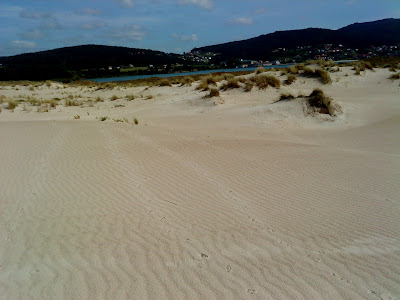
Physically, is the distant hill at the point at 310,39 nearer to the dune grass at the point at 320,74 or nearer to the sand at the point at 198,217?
the dune grass at the point at 320,74

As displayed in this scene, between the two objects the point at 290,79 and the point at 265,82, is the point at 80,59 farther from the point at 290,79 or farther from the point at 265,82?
the point at 265,82

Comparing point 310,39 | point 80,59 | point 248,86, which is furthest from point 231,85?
point 310,39

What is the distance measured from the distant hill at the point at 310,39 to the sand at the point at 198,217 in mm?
84249

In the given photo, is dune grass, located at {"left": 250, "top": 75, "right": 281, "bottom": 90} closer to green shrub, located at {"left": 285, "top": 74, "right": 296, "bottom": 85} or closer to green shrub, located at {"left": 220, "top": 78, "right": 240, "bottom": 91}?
green shrub, located at {"left": 220, "top": 78, "right": 240, "bottom": 91}

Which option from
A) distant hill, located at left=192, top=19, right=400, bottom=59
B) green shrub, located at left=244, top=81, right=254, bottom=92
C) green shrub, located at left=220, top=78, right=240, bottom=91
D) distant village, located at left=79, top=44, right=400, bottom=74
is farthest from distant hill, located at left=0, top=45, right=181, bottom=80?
Answer: green shrub, located at left=244, top=81, right=254, bottom=92

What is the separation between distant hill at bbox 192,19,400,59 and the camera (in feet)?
296

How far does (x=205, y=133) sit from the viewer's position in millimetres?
11391

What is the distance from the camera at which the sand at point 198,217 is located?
3.17 meters

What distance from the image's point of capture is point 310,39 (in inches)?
4085

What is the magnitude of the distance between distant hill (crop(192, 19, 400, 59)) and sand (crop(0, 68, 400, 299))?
84.2 meters

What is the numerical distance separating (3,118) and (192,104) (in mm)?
10664

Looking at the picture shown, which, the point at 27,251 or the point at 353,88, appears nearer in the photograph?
the point at 27,251

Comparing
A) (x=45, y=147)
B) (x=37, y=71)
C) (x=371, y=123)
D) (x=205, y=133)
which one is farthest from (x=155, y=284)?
(x=37, y=71)

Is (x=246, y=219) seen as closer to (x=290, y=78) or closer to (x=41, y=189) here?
(x=41, y=189)
